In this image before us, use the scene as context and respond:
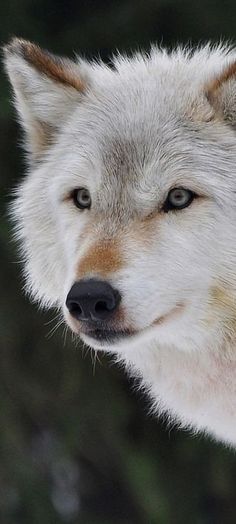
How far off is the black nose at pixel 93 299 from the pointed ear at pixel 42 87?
1.06m

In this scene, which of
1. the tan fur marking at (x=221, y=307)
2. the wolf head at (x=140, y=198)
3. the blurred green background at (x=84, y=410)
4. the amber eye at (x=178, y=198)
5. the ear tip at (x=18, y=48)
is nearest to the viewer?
the wolf head at (x=140, y=198)

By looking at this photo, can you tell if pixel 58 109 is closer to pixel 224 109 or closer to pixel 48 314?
pixel 224 109

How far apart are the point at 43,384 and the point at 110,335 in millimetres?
4982

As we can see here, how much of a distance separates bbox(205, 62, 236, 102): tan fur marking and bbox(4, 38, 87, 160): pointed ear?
597 millimetres

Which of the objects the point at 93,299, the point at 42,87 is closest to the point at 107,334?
the point at 93,299

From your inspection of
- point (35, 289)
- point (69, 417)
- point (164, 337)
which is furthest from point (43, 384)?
point (164, 337)

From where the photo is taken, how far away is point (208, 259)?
4.31m

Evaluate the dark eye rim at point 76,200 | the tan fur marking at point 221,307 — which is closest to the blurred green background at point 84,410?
the dark eye rim at point 76,200

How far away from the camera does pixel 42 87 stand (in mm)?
4918

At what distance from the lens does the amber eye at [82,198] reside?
14.9 ft

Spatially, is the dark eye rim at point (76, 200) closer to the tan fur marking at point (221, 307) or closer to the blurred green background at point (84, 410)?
the tan fur marking at point (221, 307)

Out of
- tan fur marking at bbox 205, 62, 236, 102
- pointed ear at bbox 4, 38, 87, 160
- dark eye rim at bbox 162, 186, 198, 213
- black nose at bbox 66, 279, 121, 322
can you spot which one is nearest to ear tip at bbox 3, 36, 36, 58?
pointed ear at bbox 4, 38, 87, 160

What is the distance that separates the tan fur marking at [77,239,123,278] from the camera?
4105 millimetres

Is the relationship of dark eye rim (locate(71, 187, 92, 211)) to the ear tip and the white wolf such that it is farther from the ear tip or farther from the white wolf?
the ear tip
